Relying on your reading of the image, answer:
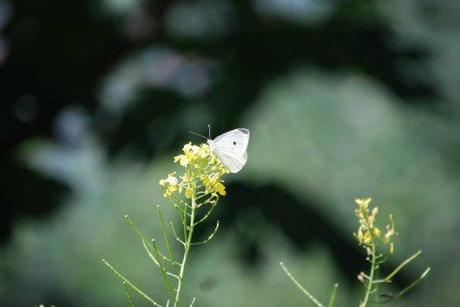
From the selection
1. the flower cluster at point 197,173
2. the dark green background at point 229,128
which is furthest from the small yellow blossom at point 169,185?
the dark green background at point 229,128

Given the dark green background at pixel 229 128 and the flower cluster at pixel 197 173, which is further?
the dark green background at pixel 229 128

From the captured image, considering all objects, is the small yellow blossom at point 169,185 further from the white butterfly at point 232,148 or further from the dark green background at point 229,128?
the dark green background at point 229,128

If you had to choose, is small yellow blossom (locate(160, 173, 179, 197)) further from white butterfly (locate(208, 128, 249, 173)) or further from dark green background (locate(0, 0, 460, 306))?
dark green background (locate(0, 0, 460, 306))

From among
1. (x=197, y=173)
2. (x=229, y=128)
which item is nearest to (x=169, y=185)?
(x=197, y=173)

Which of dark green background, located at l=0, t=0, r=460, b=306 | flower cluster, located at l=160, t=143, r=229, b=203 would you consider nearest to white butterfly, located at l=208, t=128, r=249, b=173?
flower cluster, located at l=160, t=143, r=229, b=203

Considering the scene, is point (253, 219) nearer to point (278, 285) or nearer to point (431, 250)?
point (278, 285)

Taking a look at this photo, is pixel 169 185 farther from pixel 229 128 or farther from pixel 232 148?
pixel 229 128

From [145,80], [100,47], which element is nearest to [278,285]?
[145,80]
